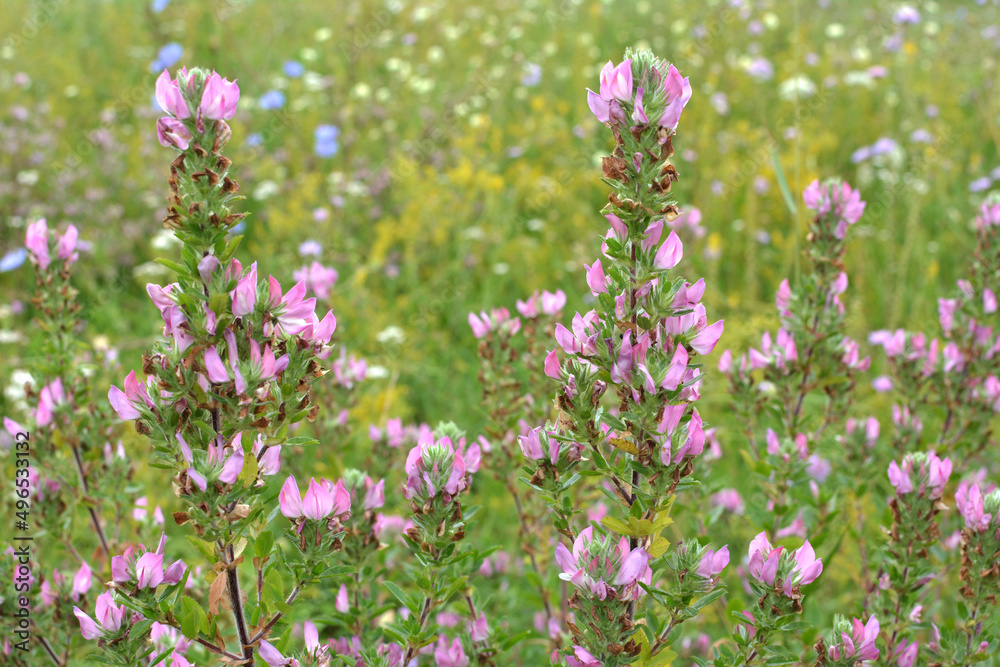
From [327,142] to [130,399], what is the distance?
504cm

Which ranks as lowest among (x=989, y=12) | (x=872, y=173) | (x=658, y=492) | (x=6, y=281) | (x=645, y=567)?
(x=6, y=281)

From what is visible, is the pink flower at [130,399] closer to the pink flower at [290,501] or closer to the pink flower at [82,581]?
the pink flower at [290,501]

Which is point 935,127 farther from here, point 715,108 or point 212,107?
point 212,107

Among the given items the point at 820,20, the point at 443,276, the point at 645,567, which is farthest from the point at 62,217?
the point at 820,20

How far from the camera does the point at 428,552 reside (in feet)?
4.49

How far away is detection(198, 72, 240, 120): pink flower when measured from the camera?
1.11 metres

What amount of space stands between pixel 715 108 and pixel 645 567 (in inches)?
231

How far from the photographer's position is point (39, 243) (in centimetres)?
182

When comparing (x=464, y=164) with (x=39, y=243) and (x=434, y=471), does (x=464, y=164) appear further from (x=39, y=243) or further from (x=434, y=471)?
(x=434, y=471)

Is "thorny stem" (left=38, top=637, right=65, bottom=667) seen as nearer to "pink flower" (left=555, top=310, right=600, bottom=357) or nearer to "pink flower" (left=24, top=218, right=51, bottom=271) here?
"pink flower" (left=24, top=218, right=51, bottom=271)

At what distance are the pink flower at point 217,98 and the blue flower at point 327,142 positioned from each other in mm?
4673

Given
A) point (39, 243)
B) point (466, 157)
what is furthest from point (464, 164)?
point (39, 243)

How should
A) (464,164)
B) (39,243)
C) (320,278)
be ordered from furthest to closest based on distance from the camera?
(464,164) < (320,278) < (39,243)

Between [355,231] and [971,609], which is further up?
[971,609]
